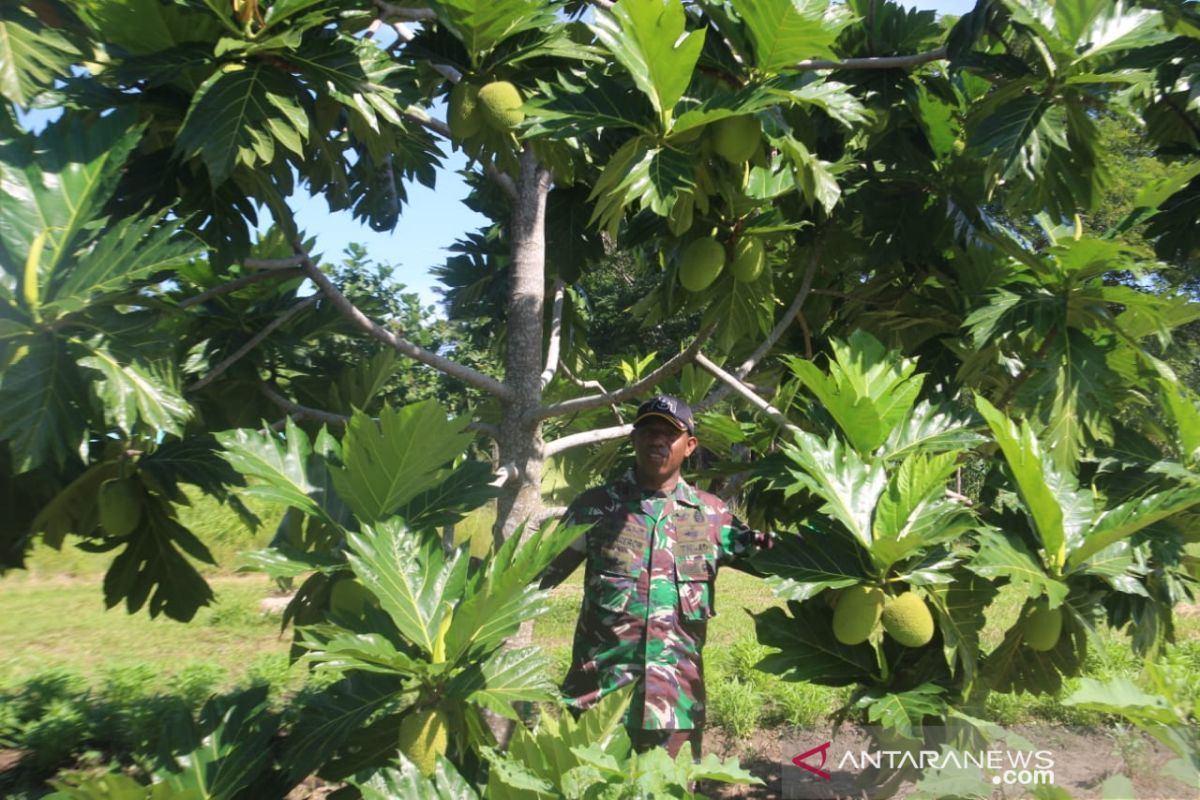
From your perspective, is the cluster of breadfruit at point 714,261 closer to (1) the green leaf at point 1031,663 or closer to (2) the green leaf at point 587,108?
(2) the green leaf at point 587,108

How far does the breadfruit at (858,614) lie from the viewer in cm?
185

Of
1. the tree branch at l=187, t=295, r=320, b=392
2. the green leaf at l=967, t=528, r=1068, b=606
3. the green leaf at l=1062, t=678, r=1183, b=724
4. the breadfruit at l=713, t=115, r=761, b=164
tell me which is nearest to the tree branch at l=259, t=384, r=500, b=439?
the tree branch at l=187, t=295, r=320, b=392

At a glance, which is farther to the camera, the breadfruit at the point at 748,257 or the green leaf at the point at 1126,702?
the breadfruit at the point at 748,257

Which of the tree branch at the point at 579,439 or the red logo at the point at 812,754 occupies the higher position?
the tree branch at the point at 579,439

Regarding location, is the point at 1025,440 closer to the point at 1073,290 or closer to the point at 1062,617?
the point at 1062,617

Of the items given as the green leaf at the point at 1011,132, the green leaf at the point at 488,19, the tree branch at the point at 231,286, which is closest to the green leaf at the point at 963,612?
the green leaf at the point at 1011,132

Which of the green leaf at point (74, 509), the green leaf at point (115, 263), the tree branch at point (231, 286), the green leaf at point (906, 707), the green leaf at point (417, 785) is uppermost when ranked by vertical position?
the tree branch at point (231, 286)

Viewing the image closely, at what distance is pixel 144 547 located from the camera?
86.4 inches

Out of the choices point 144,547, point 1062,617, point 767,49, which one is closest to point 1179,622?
point 1062,617

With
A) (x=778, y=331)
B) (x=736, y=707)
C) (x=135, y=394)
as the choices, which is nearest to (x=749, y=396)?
(x=778, y=331)

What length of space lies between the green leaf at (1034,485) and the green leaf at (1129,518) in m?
0.04

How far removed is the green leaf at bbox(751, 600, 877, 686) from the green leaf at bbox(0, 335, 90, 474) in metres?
1.33

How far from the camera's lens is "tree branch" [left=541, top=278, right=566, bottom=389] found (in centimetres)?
281

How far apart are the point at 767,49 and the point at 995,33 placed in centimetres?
64
